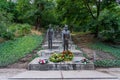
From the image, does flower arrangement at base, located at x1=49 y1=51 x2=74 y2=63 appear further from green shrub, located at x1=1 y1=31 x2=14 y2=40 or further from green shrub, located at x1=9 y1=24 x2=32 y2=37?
green shrub, located at x1=9 y1=24 x2=32 y2=37

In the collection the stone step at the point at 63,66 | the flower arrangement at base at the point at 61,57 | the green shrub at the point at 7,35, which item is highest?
the green shrub at the point at 7,35

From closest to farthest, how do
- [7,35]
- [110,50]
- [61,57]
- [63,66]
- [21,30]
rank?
[63,66] < [61,57] < [110,50] < [7,35] < [21,30]

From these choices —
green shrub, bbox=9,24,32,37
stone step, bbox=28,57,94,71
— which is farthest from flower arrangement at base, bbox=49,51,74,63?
green shrub, bbox=9,24,32,37

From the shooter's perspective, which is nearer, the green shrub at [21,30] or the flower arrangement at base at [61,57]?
the flower arrangement at base at [61,57]

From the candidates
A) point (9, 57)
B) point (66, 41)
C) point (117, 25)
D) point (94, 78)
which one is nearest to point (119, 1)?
point (117, 25)

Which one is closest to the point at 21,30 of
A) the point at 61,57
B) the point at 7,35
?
the point at 7,35

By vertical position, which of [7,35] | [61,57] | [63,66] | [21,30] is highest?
[21,30]

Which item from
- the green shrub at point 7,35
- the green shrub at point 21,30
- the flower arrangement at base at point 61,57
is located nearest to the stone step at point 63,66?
the flower arrangement at base at point 61,57

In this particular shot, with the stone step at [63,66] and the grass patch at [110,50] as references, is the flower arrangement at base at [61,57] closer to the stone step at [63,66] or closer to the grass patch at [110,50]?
the stone step at [63,66]

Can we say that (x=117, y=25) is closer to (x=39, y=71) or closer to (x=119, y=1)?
(x=119, y=1)

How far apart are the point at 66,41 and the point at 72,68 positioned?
256cm

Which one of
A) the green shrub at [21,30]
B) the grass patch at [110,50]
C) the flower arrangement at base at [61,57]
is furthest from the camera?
the green shrub at [21,30]

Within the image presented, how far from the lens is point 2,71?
10.8 m

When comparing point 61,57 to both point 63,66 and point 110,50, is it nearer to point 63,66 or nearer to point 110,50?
point 63,66
